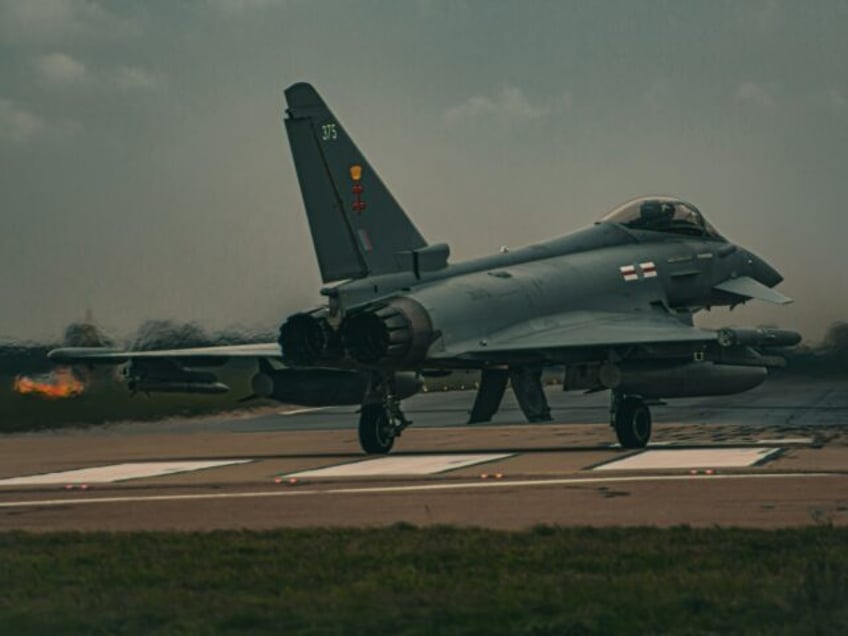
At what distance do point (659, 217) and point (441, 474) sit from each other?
438 inches

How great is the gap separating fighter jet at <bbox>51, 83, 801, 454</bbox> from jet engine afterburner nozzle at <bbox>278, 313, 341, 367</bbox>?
0.02 metres

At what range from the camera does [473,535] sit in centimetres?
1414

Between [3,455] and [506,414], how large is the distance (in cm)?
1582

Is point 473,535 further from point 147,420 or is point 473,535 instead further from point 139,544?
point 147,420

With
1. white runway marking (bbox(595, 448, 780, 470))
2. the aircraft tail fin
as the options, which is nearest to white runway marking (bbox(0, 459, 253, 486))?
the aircraft tail fin

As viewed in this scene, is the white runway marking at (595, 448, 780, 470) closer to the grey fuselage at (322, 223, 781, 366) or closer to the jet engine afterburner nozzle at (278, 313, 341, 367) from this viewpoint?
the grey fuselage at (322, 223, 781, 366)

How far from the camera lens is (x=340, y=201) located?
2794cm

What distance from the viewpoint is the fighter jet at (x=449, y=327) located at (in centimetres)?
2652

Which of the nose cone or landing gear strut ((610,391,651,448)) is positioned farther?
the nose cone

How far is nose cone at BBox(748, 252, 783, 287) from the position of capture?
3284 centimetres

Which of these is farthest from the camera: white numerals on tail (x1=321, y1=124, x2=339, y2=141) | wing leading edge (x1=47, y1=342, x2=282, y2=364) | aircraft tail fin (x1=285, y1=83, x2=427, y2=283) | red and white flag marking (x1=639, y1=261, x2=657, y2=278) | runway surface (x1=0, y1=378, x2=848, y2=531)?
red and white flag marking (x1=639, y1=261, x2=657, y2=278)

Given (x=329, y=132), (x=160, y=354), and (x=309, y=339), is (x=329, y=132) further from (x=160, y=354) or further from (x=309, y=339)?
(x=160, y=354)

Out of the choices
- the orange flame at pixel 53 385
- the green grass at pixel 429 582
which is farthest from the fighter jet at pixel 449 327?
the green grass at pixel 429 582

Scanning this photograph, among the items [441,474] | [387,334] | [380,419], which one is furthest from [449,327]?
[441,474]
